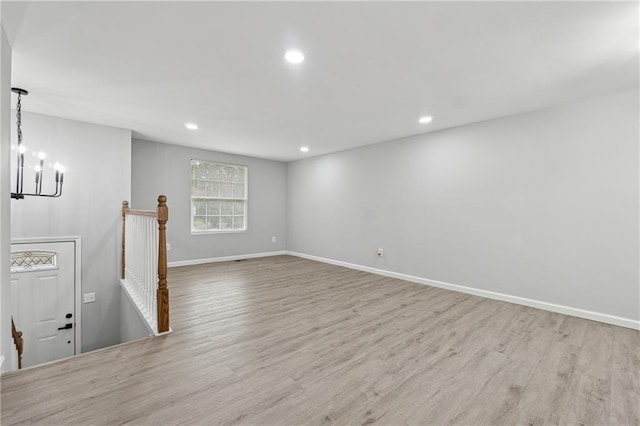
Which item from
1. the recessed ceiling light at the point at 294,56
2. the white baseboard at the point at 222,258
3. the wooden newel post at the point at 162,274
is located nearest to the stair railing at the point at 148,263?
the wooden newel post at the point at 162,274

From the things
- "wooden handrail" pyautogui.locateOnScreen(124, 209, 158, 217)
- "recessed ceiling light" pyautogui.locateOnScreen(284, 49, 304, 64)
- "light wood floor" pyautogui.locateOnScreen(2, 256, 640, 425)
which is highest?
"recessed ceiling light" pyautogui.locateOnScreen(284, 49, 304, 64)

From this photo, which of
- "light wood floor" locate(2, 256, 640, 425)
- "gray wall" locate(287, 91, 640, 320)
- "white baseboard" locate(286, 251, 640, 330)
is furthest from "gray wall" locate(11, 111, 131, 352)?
"white baseboard" locate(286, 251, 640, 330)

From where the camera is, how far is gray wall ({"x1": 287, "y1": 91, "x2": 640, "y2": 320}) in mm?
2871

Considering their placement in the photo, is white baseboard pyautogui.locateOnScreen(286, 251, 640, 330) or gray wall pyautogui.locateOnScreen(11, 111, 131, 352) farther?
gray wall pyautogui.locateOnScreen(11, 111, 131, 352)

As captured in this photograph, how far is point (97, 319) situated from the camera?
4141 millimetres

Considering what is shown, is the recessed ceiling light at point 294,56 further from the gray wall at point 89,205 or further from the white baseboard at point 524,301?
the white baseboard at point 524,301

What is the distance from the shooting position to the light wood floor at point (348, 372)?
1570mm

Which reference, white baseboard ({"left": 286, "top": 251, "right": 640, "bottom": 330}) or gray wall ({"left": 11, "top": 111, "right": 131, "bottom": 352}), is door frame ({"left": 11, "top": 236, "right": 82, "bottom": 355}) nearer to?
gray wall ({"left": 11, "top": 111, "right": 131, "bottom": 352})

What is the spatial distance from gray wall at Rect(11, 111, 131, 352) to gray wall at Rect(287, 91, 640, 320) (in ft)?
13.5

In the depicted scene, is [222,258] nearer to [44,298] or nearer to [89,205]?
[89,205]

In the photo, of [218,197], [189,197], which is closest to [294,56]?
[189,197]

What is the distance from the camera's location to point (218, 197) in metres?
6.02

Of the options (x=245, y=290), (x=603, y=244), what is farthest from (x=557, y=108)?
(x=245, y=290)

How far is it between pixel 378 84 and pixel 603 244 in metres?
2.96
